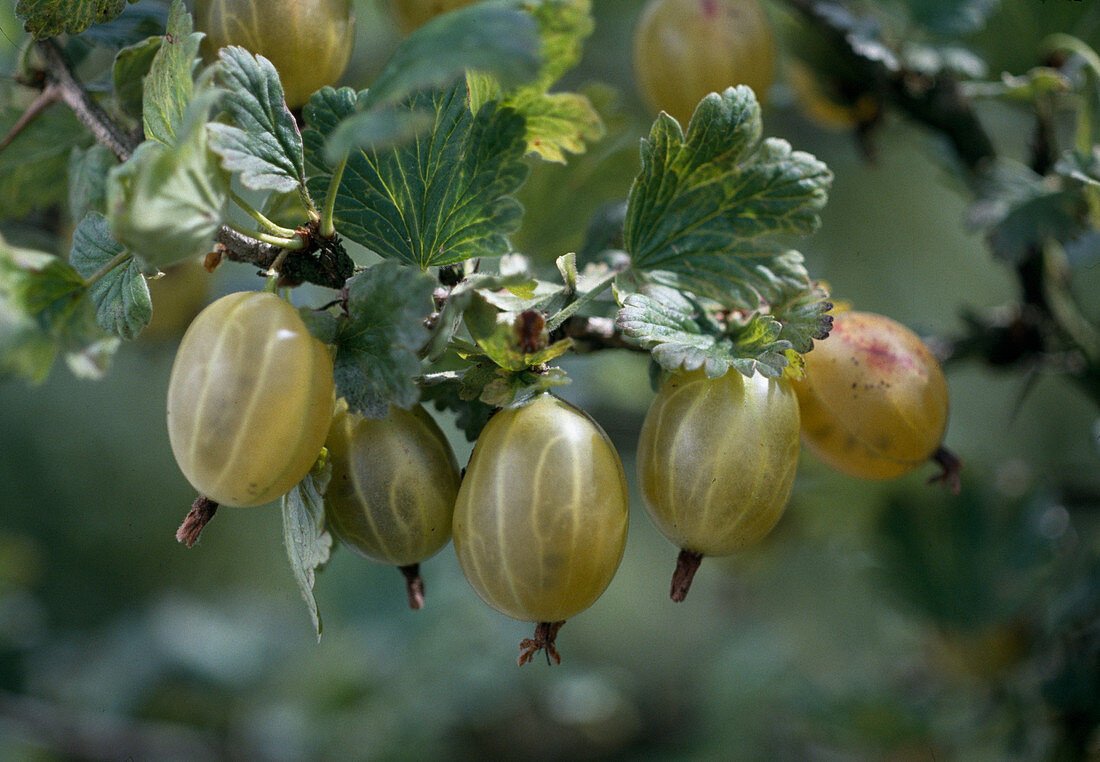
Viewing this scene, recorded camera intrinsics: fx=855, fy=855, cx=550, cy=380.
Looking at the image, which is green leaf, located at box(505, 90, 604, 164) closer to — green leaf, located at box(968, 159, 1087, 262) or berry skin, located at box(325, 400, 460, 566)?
berry skin, located at box(325, 400, 460, 566)

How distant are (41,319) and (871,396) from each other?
1.62 feet

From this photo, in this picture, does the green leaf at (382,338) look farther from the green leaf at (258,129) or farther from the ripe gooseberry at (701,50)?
the ripe gooseberry at (701,50)

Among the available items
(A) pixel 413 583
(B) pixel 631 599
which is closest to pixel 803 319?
(A) pixel 413 583

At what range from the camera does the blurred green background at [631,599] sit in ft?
3.44

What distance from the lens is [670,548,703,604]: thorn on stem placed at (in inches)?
20.3

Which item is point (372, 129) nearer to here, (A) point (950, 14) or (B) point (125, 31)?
(B) point (125, 31)

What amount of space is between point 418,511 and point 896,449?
1.09ft

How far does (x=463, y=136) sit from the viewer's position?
509 millimetres

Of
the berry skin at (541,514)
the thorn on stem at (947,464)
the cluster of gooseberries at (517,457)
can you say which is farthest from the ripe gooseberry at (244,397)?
the thorn on stem at (947,464)

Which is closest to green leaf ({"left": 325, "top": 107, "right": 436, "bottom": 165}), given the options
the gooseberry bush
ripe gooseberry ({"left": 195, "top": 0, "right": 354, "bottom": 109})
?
the gooseberry bush

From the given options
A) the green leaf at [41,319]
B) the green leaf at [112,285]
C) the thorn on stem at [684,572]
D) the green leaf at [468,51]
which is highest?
the green leaf at [468,51]

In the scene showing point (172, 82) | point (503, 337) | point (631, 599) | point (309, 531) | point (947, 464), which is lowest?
point (631, 599)

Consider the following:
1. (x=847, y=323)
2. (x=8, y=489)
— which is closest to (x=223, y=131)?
(x=847, y=323)

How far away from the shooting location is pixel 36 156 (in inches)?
27.5
